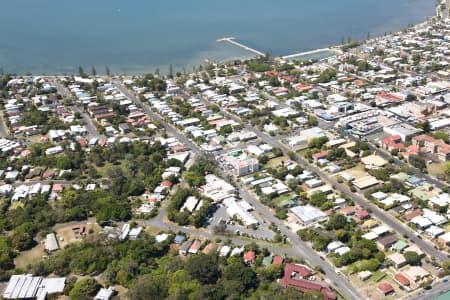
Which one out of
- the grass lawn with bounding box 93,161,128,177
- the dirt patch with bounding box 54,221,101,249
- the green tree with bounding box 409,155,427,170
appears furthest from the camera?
the grass lawn with bounding box 93,161,128,177

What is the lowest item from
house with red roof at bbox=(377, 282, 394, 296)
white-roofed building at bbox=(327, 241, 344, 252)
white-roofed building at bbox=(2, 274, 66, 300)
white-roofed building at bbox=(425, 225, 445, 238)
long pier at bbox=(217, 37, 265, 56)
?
house with red roof at bbox=(377, 282, 394, 296)

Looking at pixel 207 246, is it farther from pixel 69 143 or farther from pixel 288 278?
pixel 69 143

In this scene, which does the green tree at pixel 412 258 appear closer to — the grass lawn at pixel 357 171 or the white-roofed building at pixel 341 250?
the white-roofed building at pixel 341 250

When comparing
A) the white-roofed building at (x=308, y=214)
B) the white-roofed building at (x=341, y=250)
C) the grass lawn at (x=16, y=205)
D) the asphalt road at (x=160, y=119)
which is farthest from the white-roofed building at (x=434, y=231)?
the grass lawn at (x=16, y=205)

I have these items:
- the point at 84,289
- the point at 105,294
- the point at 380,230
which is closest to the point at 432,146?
the point at 380,230

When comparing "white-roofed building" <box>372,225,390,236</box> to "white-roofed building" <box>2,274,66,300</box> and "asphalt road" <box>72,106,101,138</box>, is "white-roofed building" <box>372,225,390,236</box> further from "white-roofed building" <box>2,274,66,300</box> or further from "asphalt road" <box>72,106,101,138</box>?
"asphalt road" <box>72,106,101,138</box>

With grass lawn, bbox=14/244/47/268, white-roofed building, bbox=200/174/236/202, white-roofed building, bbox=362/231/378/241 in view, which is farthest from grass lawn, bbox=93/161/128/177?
white-roofed building, bbox=362/231/378/241

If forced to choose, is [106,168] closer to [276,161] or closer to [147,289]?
[276,161]
